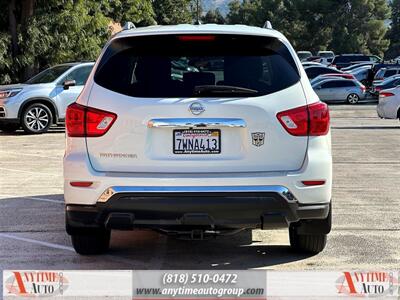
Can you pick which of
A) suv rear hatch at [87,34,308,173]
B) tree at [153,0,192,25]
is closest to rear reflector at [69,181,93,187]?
suv rear hatch at [87,34,308,173]

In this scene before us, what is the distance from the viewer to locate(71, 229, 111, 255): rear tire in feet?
20.2

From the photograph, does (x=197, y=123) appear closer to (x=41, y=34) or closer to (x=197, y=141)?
(x=197, y=141)

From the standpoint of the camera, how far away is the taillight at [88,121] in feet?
17.6

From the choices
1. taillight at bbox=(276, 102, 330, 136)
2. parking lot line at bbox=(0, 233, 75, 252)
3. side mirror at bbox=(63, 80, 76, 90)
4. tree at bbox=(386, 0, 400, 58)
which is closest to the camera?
taillight at bbox=(276, 102, 330, 136)

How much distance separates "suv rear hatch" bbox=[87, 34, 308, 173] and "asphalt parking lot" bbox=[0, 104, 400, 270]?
1141mm

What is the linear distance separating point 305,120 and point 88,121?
165 centimetres

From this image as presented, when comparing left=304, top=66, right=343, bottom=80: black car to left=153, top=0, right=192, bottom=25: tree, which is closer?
left=304, top=66, right=343, bottom=80: black car

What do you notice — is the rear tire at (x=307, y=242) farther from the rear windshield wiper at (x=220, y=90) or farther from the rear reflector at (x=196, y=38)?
the rear reflector at (x=196, y=38)

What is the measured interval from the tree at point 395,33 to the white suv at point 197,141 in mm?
86221

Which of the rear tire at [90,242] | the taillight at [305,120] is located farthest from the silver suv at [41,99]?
the taillight at [305,120]

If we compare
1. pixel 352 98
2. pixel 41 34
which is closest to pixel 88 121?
pixel 41 34

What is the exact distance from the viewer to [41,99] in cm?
1709

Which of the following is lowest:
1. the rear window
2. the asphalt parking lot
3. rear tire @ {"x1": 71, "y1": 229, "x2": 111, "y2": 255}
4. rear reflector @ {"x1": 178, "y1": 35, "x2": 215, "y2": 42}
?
the asphalt parking lot

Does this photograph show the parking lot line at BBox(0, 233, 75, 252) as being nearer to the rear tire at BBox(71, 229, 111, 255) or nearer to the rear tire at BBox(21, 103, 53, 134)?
the rear tire at BBox(71, 229, 111, 255)
